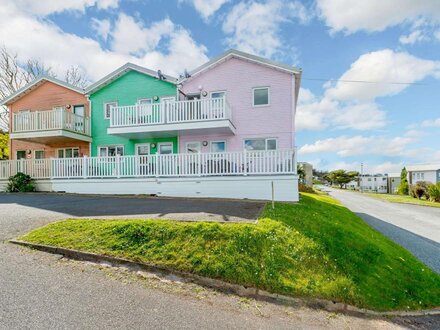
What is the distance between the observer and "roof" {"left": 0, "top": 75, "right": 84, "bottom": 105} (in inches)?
757

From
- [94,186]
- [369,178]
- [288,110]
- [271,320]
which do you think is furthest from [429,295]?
[369,178]

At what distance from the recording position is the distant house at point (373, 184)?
6128 centimetres

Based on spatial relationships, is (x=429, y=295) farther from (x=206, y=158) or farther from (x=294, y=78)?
(x=294, y=78)

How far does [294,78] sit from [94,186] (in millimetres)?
13538

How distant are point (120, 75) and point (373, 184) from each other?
64856 millimetres

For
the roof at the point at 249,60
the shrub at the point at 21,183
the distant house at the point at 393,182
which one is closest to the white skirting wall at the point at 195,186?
the shrub at the point at 21,183

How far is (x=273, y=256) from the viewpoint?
5535 millimetres

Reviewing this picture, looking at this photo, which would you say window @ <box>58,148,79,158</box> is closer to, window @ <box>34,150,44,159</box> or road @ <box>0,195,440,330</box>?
window @ <box>34,150,44,159</box>

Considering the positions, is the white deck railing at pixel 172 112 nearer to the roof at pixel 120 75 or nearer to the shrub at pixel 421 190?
the roof at pixel 120 75

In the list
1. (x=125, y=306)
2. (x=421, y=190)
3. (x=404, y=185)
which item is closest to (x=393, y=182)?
(x=404, y=185)

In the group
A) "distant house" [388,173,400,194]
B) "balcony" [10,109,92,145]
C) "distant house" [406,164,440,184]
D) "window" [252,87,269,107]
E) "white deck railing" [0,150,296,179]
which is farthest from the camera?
"distant house" [388,173,400,194]

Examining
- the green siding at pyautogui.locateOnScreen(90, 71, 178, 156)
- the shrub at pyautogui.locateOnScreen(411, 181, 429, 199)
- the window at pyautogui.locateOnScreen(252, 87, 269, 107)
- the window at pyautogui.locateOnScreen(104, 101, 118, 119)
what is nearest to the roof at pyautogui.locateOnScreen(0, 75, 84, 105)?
the green siding at pyautogui.locateOnScreen(90, 71, 178, 156)

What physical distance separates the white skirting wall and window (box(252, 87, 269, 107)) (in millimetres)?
5531

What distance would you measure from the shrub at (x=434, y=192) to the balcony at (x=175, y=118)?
86.7 ft
